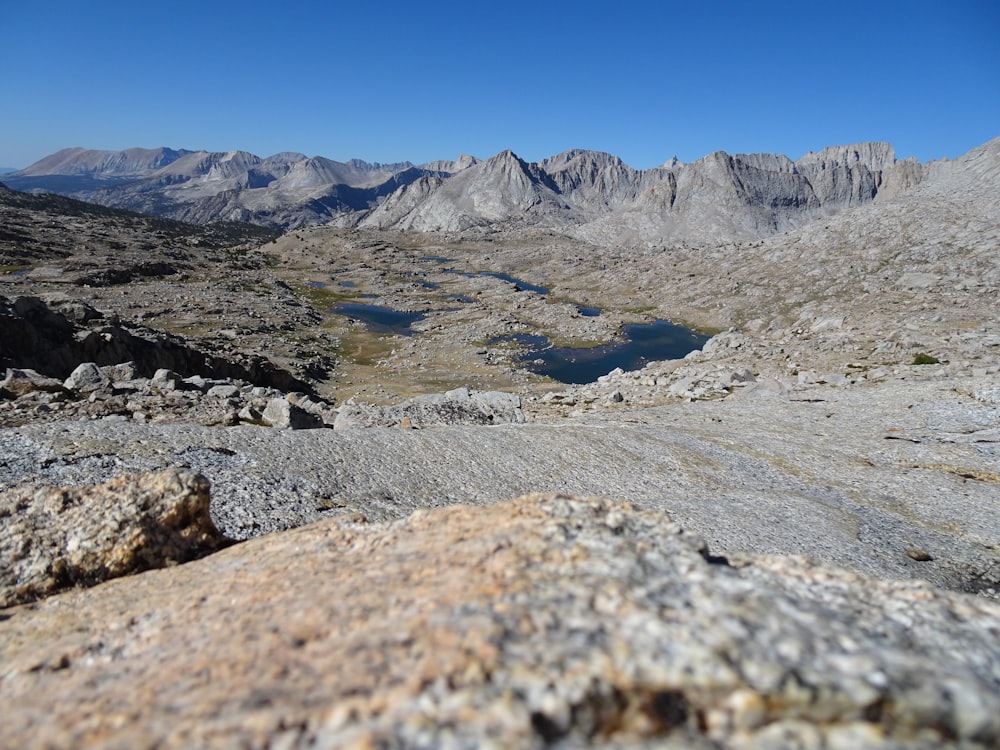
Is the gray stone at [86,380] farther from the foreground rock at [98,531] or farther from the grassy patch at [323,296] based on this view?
the grassy patch at [323,296]

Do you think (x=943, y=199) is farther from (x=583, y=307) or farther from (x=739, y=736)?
(x=739, y=736)

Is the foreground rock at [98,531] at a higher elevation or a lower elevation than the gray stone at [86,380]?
higher

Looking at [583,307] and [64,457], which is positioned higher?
[583,307]

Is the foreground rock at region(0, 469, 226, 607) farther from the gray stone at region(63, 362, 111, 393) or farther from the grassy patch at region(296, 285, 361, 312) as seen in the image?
the grassy patch at region(296, 285, 361, 312)

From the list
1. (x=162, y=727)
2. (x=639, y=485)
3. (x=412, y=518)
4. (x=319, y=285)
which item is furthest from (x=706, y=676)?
(x=319, y=285)

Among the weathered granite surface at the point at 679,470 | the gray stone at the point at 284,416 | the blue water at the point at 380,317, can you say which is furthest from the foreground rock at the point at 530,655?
the blue water at the point at 380,317

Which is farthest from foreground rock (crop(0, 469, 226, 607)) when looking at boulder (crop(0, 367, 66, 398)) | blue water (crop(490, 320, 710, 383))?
blue water (crop(490, 320, 710, 383))
